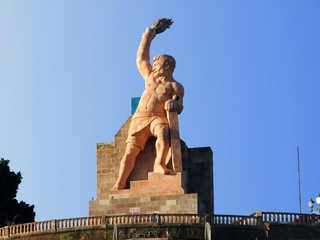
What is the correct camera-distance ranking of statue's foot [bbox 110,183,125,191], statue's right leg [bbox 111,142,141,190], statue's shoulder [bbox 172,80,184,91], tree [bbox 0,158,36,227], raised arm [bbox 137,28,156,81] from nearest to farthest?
statue's foot [bbox 110,183,125,191], statue's right leg [bbox 111,142,141,190], statue's shoulder [bbox 172,80,184,91], raised arm [bbox 137,28,156,81], tree [bbox 0,158,36,227]

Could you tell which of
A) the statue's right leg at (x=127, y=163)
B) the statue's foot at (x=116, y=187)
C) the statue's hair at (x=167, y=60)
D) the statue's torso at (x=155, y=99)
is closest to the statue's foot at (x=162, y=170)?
the statue's right leg at (x=127, y=163)

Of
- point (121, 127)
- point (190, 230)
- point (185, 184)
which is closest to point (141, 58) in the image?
point (121, 127)

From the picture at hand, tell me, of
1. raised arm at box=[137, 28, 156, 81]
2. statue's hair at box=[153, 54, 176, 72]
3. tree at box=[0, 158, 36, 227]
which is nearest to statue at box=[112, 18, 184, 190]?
statue's hair at box=[153, 54, 176, 72]

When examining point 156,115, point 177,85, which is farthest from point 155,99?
point 177,85

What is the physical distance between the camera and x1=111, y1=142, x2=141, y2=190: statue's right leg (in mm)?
50500

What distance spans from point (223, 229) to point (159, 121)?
250 inches

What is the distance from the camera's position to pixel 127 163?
5059 centimetres

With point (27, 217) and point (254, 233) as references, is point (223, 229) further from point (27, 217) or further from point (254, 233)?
point (27, 217)

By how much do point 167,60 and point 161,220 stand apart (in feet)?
27.6

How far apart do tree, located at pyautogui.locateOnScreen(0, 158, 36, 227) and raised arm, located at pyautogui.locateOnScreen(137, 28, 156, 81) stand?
34.7 ft

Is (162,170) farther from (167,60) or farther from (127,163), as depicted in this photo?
(167,60)

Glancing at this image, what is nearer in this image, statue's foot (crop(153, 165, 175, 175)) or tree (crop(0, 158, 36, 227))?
statue's foot (crop(153, 165, 175, 175))

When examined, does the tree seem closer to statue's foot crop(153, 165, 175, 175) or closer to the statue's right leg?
the statue's right leg

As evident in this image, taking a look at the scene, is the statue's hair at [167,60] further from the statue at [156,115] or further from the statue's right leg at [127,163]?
the statue's right leg at [127,163]
